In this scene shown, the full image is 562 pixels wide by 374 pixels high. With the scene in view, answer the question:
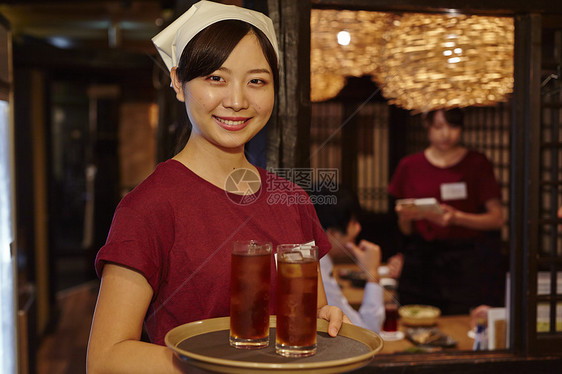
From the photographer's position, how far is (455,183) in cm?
339

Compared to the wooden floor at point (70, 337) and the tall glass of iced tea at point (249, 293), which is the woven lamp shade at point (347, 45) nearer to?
the tall glass of iced tea at point (249, 293)

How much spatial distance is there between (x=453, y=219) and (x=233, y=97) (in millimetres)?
2394

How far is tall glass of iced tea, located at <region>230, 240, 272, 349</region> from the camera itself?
1.07 metres

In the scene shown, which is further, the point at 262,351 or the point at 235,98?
the point at 235,98

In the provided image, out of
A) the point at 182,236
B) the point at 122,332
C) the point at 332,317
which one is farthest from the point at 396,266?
the point at 122,332

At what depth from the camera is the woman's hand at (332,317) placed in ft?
3.86

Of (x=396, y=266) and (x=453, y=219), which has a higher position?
(x=453, y=219)

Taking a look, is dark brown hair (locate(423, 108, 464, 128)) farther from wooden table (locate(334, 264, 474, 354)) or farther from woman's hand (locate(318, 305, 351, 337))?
woman's hand (locate(318, 305, 351, 337))

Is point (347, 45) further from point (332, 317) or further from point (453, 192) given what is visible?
point (332, 317)

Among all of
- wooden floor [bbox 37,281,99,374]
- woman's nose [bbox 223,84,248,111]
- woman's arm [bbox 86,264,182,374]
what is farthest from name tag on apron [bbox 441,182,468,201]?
wooden floor [bbox 37,281,99,374]

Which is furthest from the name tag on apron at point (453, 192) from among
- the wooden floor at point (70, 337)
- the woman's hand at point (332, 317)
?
the wooden floor at point (70, 337)

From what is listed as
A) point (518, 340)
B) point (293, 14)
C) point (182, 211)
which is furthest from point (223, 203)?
point (518, 340)

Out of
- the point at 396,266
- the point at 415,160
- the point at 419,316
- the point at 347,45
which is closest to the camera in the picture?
the point at 419,316

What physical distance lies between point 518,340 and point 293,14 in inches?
54.2
